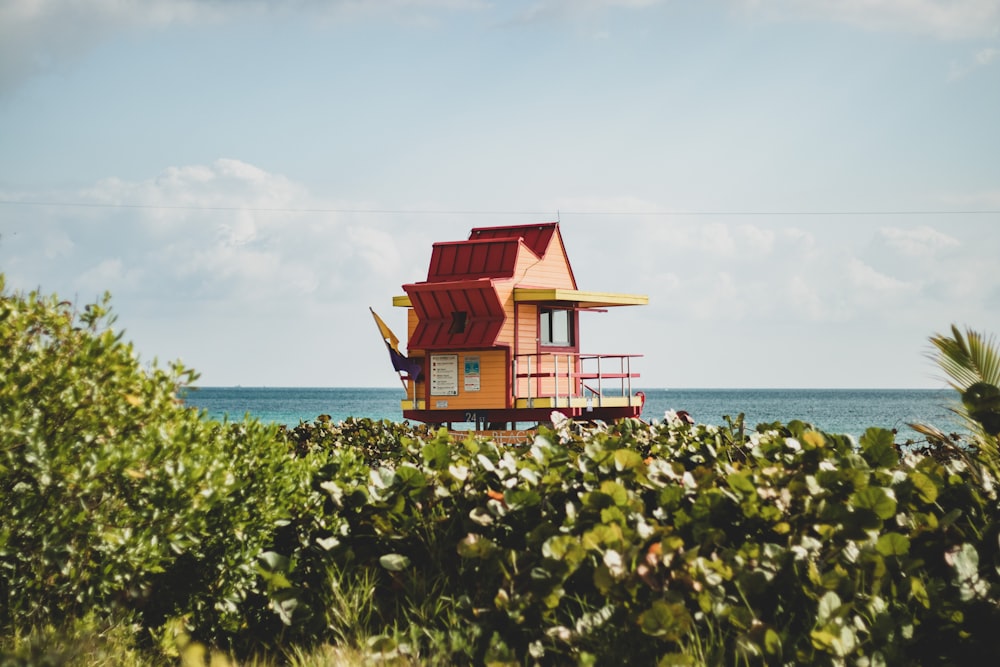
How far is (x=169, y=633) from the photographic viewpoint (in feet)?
18.1

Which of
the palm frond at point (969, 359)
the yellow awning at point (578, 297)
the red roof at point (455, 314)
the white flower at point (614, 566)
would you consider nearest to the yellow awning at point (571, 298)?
the yellow awning at point (578, 297)

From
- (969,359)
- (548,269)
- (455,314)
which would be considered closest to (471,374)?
(455,314)

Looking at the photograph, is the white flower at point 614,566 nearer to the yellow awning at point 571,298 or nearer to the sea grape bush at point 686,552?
the sea grape bush at point 686,552

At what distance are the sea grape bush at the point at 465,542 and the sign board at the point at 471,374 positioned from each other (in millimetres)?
17251

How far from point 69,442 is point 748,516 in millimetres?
3973

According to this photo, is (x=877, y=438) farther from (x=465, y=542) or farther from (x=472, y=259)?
(x=472, y=259)

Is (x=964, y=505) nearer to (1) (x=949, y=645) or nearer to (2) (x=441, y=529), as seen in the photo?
(1) (x=949, y=645)

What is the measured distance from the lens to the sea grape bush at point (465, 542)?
196 inches

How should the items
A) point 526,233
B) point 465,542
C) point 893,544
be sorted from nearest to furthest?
point 893,544, point 465,542, point 526,233

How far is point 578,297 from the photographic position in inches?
941

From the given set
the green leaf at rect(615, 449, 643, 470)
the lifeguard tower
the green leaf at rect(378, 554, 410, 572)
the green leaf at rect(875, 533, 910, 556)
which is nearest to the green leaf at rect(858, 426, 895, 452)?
the green leaf at rect(875, 533, 910, 556)

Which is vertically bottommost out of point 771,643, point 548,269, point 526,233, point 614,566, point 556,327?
point 771,643

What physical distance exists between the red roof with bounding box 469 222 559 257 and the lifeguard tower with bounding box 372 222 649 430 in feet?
1.41

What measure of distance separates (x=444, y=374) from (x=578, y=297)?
4107 millimetres
